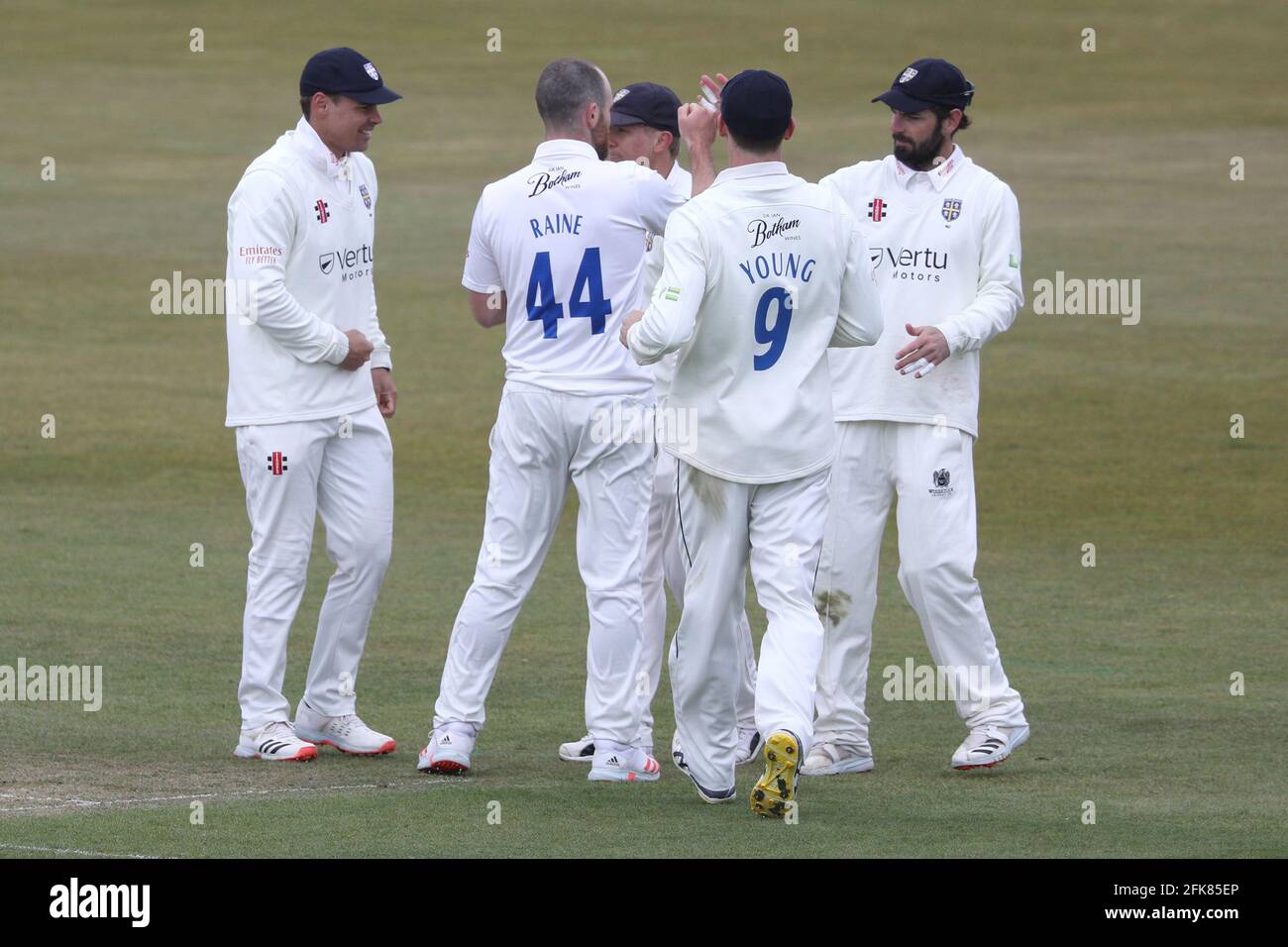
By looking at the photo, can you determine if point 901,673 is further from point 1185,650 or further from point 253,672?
point 253,672

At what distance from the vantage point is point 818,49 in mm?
44219

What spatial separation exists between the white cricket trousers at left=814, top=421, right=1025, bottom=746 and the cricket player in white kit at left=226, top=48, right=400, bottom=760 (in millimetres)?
1704

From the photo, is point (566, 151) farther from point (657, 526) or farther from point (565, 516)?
point (565, 516)

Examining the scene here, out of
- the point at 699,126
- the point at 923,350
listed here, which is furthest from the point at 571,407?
the point at 923,350

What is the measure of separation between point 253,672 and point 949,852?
2.88m

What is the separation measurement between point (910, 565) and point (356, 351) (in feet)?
7.23

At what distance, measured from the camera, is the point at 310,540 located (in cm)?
787

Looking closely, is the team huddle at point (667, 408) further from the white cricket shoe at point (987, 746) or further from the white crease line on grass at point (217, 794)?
the white crease line on grass at point (217, 794)

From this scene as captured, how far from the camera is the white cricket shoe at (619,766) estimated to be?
7.43 metres

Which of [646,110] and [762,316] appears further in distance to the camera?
[646,110]

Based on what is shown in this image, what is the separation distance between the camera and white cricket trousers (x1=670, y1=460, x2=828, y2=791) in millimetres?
6887

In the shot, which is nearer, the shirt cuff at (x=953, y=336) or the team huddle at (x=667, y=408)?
the team huddle at (x=667, y=408)

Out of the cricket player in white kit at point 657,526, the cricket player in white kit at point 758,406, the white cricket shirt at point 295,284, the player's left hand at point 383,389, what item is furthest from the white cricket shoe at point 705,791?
the player's left hand at point 383,389

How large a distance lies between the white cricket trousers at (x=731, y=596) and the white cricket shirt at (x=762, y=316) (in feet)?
0.36
